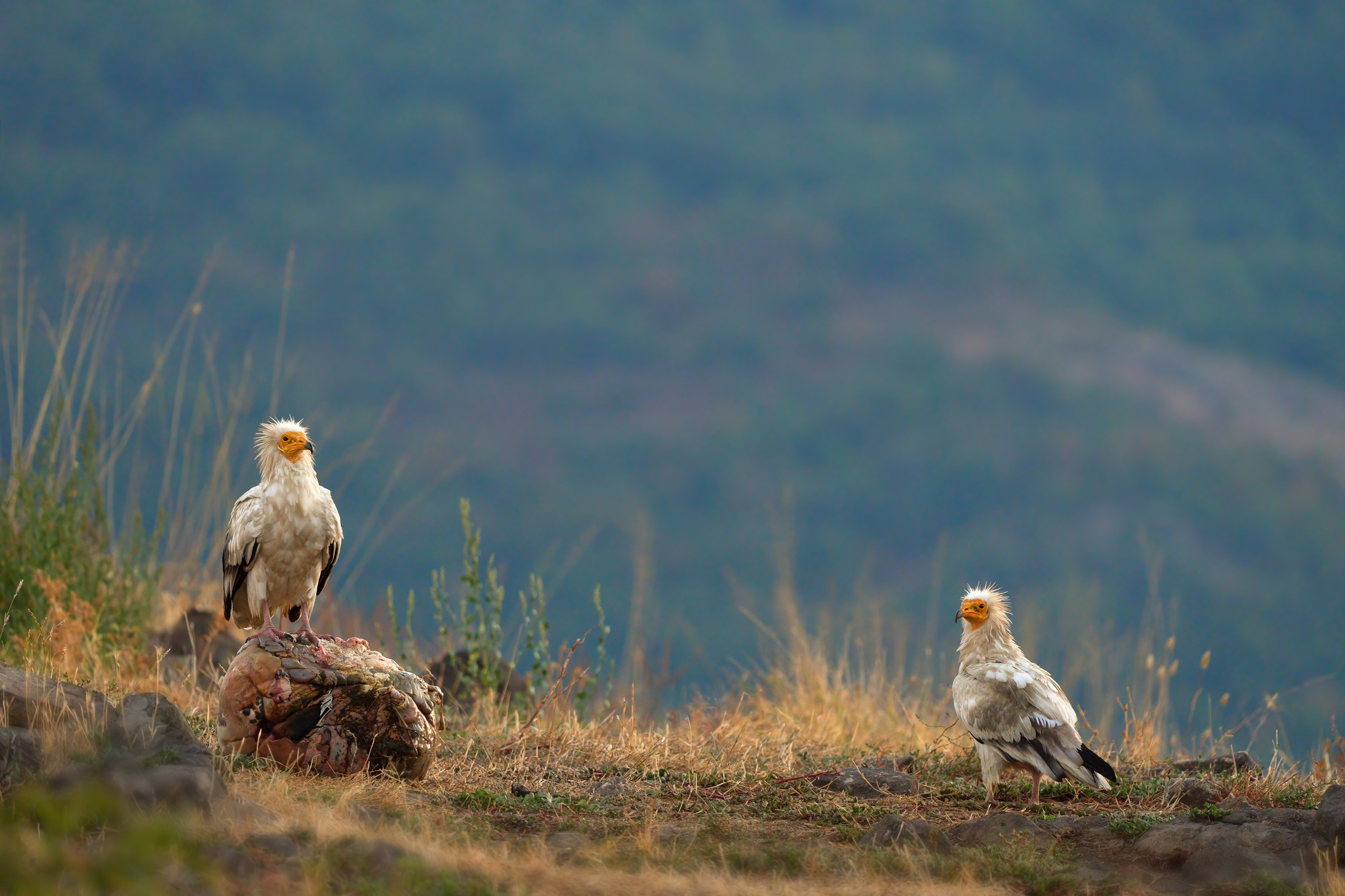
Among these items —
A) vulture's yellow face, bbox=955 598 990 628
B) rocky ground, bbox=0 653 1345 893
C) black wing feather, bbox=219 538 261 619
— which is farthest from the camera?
vulture's yellow face, bbox=955 598 990 628

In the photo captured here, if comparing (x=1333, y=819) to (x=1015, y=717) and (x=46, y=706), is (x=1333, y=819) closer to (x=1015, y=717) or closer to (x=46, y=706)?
(x=1015, y=717)

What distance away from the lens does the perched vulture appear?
6.53 m

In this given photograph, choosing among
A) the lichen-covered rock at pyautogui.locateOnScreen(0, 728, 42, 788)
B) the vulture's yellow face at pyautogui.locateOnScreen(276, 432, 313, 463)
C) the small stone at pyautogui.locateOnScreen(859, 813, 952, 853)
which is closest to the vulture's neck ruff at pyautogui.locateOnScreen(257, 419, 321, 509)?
the vulture's yellow face at pyautogui.locateOnScreen(276, 432, 313, 463)

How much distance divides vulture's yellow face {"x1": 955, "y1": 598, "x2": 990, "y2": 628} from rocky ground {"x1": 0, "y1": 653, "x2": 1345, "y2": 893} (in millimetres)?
1063

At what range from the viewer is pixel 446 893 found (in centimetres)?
413

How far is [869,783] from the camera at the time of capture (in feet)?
23.5

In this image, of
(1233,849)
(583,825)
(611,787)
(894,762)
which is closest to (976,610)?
(894,762)

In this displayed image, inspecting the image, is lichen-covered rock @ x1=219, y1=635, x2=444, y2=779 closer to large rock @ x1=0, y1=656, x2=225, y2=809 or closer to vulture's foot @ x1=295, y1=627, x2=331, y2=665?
vulture's foot @ x1=295, y1=627, x2=331, y2=665

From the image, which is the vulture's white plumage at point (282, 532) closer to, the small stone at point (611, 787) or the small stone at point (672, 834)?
the small stone at point (611, 787)

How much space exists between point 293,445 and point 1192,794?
221 inches

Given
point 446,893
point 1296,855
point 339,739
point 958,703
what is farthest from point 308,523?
point 1296,855

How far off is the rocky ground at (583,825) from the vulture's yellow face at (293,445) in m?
1.43

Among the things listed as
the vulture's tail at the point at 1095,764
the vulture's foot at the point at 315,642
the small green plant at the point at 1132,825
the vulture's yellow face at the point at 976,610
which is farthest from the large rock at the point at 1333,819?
the vulture's foot at the point at 315,642

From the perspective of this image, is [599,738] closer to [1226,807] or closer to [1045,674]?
[1045,674]
